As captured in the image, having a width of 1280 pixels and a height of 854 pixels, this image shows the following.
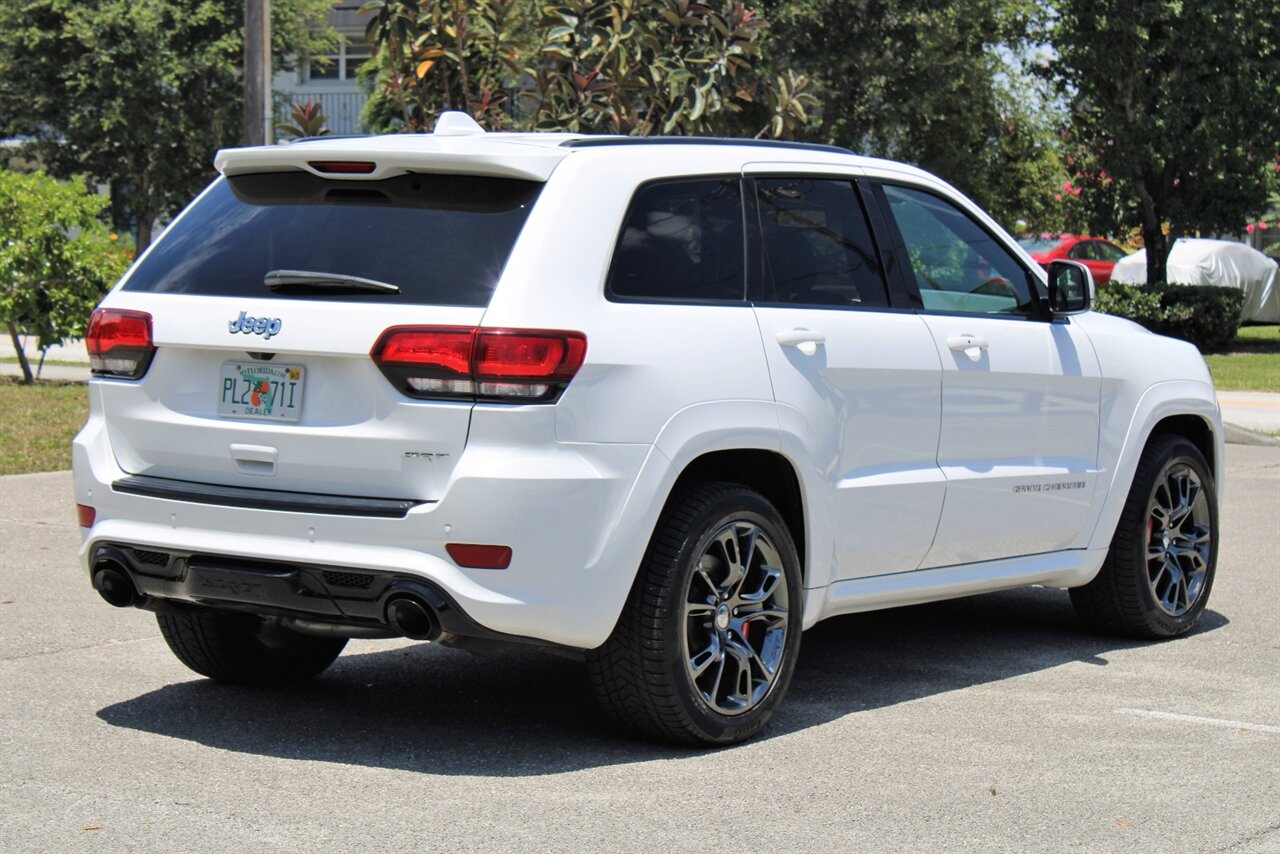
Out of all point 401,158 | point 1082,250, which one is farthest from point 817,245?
point 1082,250

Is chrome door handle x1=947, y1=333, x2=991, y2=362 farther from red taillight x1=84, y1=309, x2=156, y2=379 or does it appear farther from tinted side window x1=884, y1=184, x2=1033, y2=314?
red taillight x1=84, y1=309, x2=156, y2=379

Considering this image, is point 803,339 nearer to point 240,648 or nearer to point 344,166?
point 344,166

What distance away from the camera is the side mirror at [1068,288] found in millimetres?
7070

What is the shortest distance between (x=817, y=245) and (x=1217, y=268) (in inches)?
1173

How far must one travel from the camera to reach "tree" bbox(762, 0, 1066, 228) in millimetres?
28547

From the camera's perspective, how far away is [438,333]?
5.13 meters

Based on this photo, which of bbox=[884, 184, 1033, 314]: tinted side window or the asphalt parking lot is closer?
the asphalt parking lot

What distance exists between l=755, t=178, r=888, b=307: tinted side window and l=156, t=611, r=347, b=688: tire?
76.2 inches

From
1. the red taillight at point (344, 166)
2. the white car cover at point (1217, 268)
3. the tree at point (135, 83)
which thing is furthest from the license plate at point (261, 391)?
the tree at point (135, 83)

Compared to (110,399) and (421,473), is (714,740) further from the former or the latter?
(110,399)

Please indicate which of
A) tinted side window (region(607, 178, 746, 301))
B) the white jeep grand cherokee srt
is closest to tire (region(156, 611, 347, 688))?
the white jeep grand cherokee srt

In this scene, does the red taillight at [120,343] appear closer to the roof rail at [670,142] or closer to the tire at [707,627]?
the roof rail at [670,142]

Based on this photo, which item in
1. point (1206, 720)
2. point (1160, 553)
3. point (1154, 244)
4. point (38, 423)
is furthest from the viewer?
point (1154, 244)

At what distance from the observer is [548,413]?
5.11 metres
